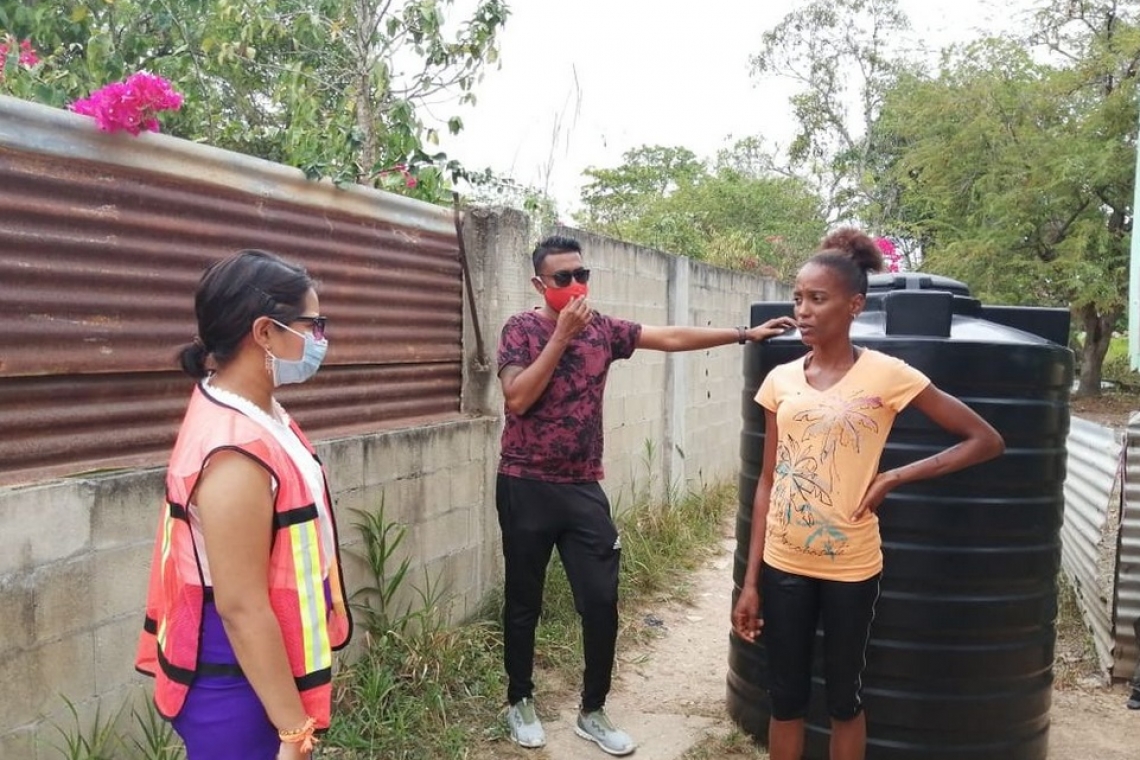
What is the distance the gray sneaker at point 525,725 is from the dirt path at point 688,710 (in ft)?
0.14

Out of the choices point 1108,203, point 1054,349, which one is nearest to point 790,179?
point 1108,203

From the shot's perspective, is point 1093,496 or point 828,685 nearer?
point 828,685

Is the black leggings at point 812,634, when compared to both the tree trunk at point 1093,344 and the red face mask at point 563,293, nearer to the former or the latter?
the red face mask at point 563,293

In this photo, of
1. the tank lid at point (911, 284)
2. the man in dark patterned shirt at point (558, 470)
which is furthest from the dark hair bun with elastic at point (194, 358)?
the tank lid at point (911, 284)

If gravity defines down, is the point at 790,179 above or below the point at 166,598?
above

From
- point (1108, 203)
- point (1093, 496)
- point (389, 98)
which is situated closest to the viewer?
point (1093, 496)

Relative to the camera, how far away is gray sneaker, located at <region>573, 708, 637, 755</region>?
3395 mm

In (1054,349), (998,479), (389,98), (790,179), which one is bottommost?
(998,479)

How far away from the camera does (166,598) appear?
64.4 inches

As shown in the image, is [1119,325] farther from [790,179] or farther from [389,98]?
[389,98]

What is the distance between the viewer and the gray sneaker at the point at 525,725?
3.38 meters

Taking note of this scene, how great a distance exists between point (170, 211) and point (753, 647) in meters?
2.42

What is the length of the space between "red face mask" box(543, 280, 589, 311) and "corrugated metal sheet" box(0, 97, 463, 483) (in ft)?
2.92

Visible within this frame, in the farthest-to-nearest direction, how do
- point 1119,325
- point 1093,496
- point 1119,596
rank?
point 1119,325 → point 1093,496 → point 1119,596
